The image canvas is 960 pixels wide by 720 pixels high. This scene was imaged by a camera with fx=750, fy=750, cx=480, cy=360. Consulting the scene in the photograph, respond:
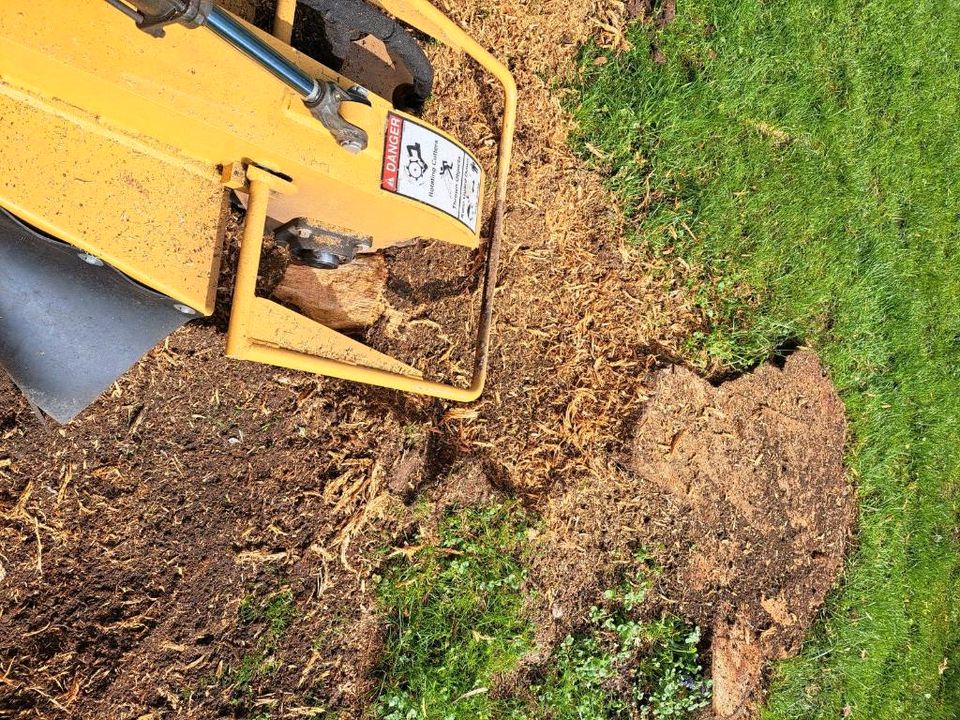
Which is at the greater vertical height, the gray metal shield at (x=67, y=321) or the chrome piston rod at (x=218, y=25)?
the chrome piston rod at (x=218, y=25)

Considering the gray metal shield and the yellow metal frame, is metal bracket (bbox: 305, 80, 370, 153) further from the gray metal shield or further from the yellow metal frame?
the gray metal shield

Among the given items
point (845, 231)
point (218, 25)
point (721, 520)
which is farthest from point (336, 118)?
point (845, 231)

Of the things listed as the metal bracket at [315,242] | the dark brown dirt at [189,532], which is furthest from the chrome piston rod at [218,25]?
the dark brown dirt at [189,532]

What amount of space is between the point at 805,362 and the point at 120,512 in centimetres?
301

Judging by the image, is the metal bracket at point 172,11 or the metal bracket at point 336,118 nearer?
the metal bracket at point 172,11

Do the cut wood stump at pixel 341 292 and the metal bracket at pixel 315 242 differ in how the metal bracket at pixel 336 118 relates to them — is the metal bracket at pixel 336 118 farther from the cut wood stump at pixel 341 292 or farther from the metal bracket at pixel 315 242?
the cut wood stump at pixel 341 292

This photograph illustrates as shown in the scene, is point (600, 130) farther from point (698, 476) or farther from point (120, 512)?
point (120, 512)

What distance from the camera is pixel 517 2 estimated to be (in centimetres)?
328

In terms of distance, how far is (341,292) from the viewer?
277 cm

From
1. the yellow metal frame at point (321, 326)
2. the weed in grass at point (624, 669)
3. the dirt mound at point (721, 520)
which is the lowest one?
the weed in grass at point (624, 669)

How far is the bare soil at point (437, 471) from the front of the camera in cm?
246

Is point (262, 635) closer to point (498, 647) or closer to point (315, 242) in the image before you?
point (498, 647)

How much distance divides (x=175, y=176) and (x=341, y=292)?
871mm

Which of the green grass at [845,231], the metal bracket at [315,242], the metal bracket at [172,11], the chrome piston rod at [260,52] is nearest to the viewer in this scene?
the metal bracket at [172,11]
